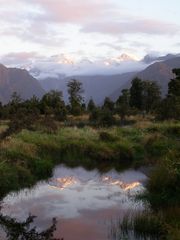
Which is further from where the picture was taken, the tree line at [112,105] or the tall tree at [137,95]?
the tall tree at [137,95]

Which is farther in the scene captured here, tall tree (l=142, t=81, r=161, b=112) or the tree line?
tall tree (l=142, t=81, r=161, b=112)

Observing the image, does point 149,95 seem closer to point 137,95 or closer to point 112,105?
point 137,95

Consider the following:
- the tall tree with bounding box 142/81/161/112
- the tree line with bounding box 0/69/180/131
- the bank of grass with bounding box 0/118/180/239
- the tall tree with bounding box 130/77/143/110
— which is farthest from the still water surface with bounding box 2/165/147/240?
the tall tree with bounding box 130/77/143/110

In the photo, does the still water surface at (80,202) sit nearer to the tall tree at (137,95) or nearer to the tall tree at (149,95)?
the tall tree at (149,95)

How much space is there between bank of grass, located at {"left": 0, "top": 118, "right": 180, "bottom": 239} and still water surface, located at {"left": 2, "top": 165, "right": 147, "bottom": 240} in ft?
2.93

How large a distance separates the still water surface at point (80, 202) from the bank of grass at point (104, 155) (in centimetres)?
89

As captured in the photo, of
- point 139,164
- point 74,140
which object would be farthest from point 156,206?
point 74,140

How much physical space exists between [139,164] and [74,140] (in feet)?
19.0

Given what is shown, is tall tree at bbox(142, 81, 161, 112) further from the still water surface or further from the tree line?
the still water surface

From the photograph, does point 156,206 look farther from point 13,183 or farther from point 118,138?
point 118,138

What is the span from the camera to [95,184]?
2403 cm

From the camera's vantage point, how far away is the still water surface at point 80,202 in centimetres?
1616

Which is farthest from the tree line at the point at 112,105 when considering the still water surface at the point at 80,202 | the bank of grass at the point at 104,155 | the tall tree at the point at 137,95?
the still water surface at the point at 80,202

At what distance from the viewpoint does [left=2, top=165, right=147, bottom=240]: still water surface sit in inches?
636
